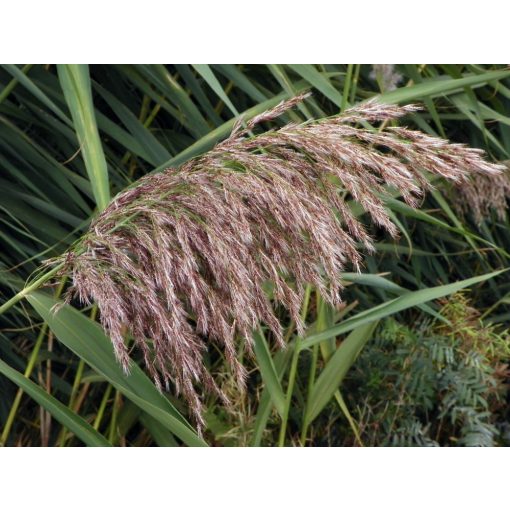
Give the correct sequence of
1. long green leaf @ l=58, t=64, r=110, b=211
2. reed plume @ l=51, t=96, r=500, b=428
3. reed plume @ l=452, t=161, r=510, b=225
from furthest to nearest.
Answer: reed plume @ l=452, t=161, r=510, b=225
long green leaf @ l=58, t=64, r=110, b=211
reed plume @ l=51, t=96, r=500, b=428

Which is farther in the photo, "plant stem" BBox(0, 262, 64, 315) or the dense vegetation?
the dense vegetation

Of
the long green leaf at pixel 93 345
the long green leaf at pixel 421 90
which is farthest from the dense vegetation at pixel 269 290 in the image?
the long green leaf at pixel 93 345

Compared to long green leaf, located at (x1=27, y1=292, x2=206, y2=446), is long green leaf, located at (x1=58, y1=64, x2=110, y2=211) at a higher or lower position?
higher

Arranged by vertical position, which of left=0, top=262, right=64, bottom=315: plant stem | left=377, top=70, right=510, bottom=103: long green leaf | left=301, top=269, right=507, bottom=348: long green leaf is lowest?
left=301, top=269, right=507, bottom=348: long green leaf

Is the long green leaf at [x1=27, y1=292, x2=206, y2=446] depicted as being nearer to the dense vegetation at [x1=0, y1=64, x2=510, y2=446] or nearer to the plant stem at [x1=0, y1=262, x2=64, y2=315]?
the plant stem at [x1=0, y1=262, x2=64, y2=315]

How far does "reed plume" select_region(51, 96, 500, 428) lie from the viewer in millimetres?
800

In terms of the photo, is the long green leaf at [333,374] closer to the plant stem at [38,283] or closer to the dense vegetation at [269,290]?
the dense vegetation at [269,290]

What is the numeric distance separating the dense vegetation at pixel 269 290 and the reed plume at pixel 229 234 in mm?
287

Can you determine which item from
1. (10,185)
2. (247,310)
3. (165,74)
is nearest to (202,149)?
(165,74)

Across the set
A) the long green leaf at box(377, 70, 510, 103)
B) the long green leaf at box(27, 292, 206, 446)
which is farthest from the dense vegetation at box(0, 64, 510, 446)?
the long green leaf at box(27, 292, 206, 446)

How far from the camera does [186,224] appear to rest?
813 mm

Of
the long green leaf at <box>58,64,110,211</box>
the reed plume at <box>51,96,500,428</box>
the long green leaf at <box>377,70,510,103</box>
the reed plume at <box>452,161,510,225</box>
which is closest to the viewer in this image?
the reed plume at <box>51,96,500,428</box>

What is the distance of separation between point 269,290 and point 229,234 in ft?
1.53

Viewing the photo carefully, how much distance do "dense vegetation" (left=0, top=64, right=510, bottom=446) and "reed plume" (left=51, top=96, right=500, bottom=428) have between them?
0.29 meters
